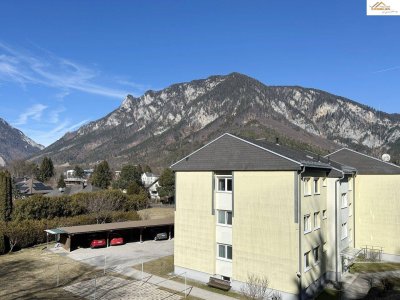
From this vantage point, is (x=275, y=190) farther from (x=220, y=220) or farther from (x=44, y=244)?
(x=44, y=244)

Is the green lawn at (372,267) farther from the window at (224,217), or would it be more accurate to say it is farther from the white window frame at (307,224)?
the window at (224,217)

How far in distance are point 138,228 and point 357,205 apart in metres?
26.8

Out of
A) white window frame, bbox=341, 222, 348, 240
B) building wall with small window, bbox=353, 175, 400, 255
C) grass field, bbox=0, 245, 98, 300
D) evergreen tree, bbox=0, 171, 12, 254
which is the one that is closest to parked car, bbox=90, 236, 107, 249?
grass field, bbox=0, 245, 98, 300

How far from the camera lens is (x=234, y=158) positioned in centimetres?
2766

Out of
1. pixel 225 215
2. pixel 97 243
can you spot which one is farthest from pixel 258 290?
pixel 97 243

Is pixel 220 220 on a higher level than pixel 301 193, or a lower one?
lower

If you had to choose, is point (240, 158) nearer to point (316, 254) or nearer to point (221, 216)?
point (221, 216)

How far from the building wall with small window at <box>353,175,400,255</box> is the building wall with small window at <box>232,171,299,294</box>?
16026 mm

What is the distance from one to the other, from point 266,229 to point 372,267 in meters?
15.0

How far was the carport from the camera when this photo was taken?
41.2 meters

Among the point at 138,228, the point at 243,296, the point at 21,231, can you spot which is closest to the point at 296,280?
the point at 243,296

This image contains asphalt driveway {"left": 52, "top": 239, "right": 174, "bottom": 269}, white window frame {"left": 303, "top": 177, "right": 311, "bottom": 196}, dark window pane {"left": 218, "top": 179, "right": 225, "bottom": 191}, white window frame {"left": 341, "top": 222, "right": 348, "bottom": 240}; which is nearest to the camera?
white window frame {"left": 303, "top": 177, "right": 311, "bottom": 196}

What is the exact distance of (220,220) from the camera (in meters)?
28.3

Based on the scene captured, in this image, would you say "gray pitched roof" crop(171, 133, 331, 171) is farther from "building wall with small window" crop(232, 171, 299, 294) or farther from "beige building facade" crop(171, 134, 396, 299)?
"building wall with small window" crop(232, 171, 299, 294)
